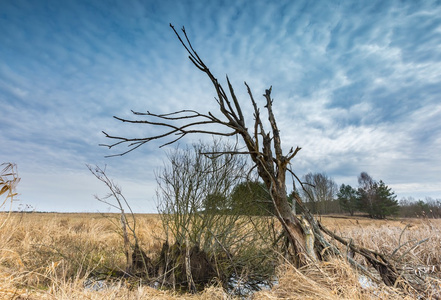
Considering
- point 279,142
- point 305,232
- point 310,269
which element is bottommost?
point 310,269

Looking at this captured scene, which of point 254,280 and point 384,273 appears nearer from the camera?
point 384,273

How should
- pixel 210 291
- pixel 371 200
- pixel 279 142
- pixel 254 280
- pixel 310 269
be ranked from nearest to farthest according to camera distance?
pixel 310 269
pixel 279 142
pixel 210 291
pixel 254 280
pixel 371 200

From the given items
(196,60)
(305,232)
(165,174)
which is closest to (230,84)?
(196,60)

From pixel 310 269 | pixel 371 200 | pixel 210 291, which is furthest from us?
pixel 371 200

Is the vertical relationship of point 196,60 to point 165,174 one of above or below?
above

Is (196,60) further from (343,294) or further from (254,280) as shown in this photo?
(254,280)

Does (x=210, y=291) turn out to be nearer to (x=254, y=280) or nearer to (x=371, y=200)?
(x=254, y=280)

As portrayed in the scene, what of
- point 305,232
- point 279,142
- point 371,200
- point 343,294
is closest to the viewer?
point 343,294

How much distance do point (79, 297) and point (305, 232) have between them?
212 cm

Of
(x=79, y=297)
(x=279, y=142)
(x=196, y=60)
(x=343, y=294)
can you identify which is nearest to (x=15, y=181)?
(x=79, y=297)

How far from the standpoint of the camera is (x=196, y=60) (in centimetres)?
210

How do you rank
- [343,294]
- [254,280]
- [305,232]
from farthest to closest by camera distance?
[254,280]
[305,232]
[343,294]

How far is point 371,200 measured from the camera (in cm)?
2867

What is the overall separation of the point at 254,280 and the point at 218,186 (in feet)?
5.74
